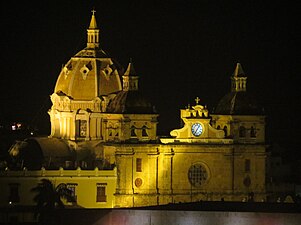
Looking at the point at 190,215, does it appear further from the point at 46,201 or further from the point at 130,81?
the point at 130,81

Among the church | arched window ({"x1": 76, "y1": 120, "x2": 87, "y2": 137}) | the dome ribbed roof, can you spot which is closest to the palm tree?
the church

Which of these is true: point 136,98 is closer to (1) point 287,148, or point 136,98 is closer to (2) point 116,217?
(2) point 116,217

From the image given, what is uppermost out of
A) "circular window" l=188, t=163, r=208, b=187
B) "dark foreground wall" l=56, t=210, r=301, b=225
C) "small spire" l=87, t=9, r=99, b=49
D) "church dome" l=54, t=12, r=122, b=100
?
"small spire" l=87, t=9, r=99, b=49

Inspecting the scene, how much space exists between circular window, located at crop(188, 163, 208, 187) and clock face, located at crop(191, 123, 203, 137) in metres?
1.84

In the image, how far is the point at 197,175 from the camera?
Result: 5113 inches

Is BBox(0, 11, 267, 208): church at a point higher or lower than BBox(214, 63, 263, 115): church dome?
lower

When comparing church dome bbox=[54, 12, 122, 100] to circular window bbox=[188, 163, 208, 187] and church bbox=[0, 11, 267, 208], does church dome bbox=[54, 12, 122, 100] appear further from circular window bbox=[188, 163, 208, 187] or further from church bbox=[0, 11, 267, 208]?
circular window bbox=[188, 163, 208, 187]

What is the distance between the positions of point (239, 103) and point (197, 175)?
5.05 m

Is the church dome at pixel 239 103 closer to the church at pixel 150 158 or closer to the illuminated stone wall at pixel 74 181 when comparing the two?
the church at pixel 150 158

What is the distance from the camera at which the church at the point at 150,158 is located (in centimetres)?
12750

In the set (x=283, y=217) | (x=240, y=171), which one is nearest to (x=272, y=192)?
(x=240, y=171)

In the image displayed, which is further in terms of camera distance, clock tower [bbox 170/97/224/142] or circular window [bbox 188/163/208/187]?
circular window [bbox 188/163/208/187]

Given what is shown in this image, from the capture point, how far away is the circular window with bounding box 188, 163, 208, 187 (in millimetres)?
129750

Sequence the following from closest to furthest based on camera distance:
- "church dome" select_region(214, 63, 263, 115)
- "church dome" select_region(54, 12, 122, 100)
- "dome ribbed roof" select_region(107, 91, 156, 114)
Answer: "dome ribbed roof" select_region(107, 91, 156, 114) → "church dome" select_region(214, 63, 263, 115) → "church dome" select_region(54, 12, 122, 100)
